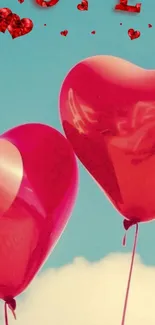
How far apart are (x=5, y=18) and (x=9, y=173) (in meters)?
0.41

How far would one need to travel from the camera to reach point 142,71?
4.92ft

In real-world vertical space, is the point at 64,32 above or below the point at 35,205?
above

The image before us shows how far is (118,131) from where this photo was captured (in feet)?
4.73

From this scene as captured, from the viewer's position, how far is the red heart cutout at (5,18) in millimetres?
1569

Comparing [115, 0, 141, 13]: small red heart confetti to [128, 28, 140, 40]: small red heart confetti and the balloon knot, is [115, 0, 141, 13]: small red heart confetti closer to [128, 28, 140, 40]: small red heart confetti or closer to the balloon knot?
[128, 28, 140, 40]: small red heart confetti

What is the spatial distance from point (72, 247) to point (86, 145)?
0.26 metres

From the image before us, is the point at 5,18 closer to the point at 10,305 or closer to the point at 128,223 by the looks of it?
the point at 128,223

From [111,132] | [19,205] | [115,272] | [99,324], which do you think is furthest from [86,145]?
[99,324]

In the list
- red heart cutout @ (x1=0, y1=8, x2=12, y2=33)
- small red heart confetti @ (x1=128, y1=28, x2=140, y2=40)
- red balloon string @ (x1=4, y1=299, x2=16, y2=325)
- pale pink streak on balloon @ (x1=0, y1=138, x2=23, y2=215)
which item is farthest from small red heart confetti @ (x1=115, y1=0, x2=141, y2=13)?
red balloon string @ (x1=4, y1=299, x2=16, y2=325)

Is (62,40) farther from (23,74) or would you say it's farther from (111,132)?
(111,132)

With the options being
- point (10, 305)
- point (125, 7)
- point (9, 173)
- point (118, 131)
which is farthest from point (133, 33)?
point (10, 305)

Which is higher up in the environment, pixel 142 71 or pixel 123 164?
pixel 142 71

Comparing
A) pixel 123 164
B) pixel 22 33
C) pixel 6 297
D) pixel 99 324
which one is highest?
pixel 22 33

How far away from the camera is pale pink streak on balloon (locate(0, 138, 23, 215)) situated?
55.7 inches
